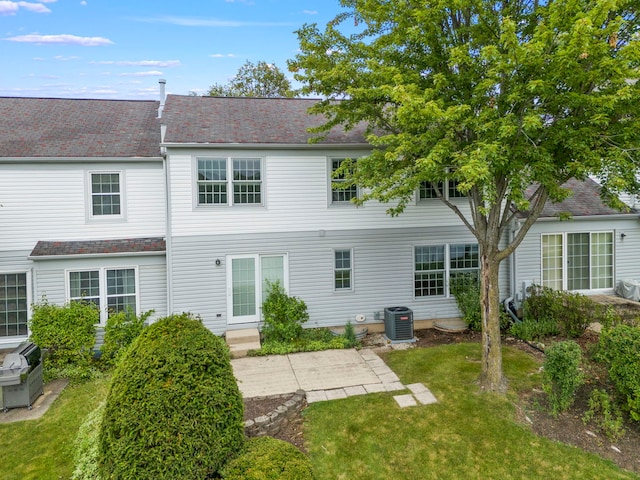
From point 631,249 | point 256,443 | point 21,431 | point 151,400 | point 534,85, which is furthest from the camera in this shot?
point 631,249

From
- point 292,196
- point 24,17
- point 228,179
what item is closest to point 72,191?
point 228,179

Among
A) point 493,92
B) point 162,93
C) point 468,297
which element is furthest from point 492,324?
point 162,93

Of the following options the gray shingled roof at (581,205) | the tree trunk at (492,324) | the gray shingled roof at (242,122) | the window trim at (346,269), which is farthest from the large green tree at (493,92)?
the gray shingled roof at (581,205)

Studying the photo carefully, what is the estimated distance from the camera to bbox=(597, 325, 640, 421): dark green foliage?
5.96m

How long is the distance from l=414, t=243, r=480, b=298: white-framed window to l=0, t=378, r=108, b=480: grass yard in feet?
29.2

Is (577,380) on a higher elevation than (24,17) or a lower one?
lower

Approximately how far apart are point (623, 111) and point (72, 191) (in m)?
12.9

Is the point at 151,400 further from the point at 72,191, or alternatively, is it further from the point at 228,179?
the point at 72,191

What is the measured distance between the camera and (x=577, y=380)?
6359mm

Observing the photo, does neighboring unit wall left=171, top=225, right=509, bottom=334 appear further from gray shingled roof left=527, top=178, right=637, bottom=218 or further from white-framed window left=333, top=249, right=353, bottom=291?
gray shingled roof left=527, top=178, right=637, bottom=218

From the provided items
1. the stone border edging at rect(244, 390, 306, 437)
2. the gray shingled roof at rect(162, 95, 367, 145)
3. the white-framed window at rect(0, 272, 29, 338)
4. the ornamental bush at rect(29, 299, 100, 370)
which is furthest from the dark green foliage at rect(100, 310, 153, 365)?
the gray shingled roof at rect(162, 95, 367, 145)

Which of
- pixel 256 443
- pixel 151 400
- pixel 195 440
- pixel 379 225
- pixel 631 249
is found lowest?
pixel 256 443

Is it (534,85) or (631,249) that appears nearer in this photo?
(534,85)

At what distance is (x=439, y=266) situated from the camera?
479 inches
